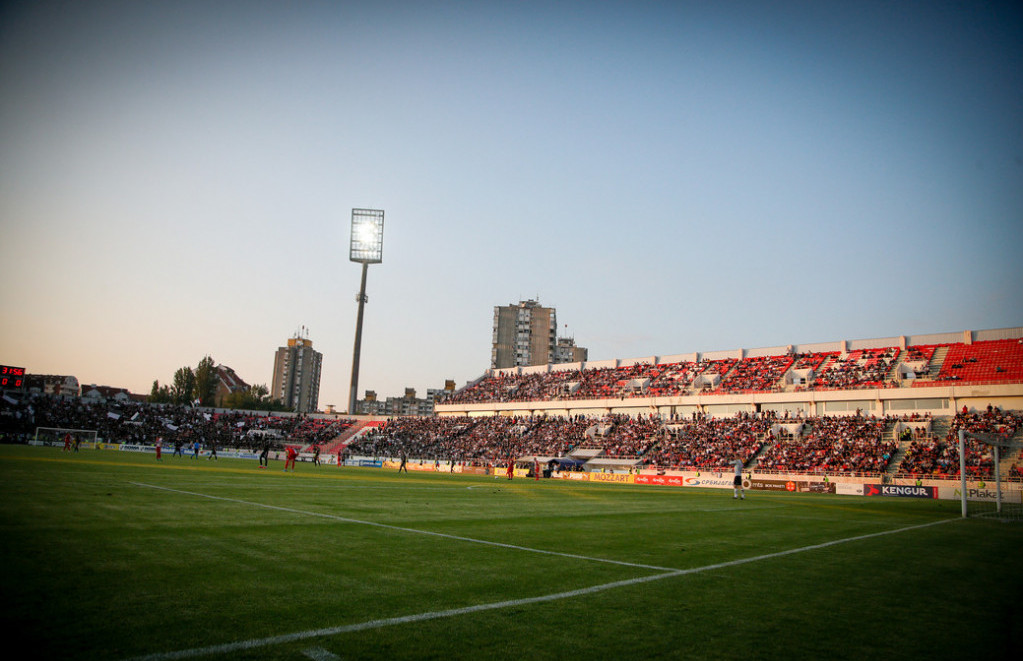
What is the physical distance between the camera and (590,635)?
5.62 metres

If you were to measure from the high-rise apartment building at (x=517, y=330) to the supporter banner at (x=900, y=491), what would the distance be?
11502cm

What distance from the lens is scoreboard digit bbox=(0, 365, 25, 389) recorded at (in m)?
43.4

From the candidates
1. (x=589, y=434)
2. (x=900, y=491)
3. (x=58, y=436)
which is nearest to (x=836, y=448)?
(x=900, y=491)

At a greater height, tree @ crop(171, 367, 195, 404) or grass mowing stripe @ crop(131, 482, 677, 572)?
tree @ crop(171, 367, 195, 404)

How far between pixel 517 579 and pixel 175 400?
141077mm

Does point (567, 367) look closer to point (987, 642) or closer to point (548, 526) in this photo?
point (548, 526)

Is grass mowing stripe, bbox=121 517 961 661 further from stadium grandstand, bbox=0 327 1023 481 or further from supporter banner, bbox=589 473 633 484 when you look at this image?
supporter banner, bbox=589 473 633 484

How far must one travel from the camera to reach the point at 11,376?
144 feet

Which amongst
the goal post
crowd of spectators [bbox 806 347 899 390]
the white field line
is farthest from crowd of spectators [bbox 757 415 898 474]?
the goal post

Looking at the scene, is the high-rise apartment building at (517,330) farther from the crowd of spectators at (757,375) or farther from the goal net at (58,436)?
the goal net at (58,436)

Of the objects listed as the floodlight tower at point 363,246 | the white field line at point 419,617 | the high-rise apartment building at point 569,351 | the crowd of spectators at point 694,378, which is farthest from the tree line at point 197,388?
the white field line at point 419,617

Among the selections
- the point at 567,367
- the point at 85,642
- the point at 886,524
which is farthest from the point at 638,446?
the point at 85,642

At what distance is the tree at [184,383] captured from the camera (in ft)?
432

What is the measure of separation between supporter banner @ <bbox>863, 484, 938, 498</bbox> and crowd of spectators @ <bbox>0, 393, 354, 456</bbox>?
4862cm
